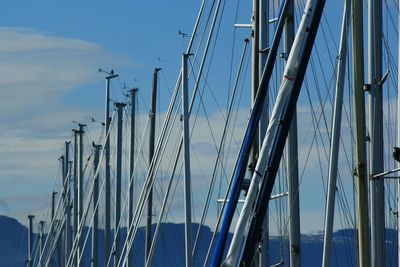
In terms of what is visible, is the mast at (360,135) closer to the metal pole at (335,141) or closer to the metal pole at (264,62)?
the metal pole at (335,141)

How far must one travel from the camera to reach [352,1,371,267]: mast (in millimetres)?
20984

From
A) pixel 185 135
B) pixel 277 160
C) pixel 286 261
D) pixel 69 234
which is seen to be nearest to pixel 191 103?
pixel 185 135

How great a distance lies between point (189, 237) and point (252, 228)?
437 inches

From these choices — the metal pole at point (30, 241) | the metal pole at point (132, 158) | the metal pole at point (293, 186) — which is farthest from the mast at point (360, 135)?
the metal pole at point (30, 241)

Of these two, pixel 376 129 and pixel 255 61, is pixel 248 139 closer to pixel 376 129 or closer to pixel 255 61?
pixel 376 129

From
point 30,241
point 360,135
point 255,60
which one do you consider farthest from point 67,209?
point 360,135

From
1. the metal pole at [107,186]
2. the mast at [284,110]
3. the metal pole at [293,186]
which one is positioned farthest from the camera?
the metal pole at [107,186]

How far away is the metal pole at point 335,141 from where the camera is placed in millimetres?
22947

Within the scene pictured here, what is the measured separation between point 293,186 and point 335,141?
2495 millimetres

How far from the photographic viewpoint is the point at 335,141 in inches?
939

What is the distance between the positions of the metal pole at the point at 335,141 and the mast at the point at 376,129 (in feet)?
1.50

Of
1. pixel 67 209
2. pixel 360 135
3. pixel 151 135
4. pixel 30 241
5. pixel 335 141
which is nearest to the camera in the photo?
pixel 360 135

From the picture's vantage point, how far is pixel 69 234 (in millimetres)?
56844

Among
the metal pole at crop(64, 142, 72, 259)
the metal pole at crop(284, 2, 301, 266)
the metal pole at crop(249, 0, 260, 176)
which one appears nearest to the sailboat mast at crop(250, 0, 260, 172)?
the metal pole at crop(249, 0, 260, 176)
